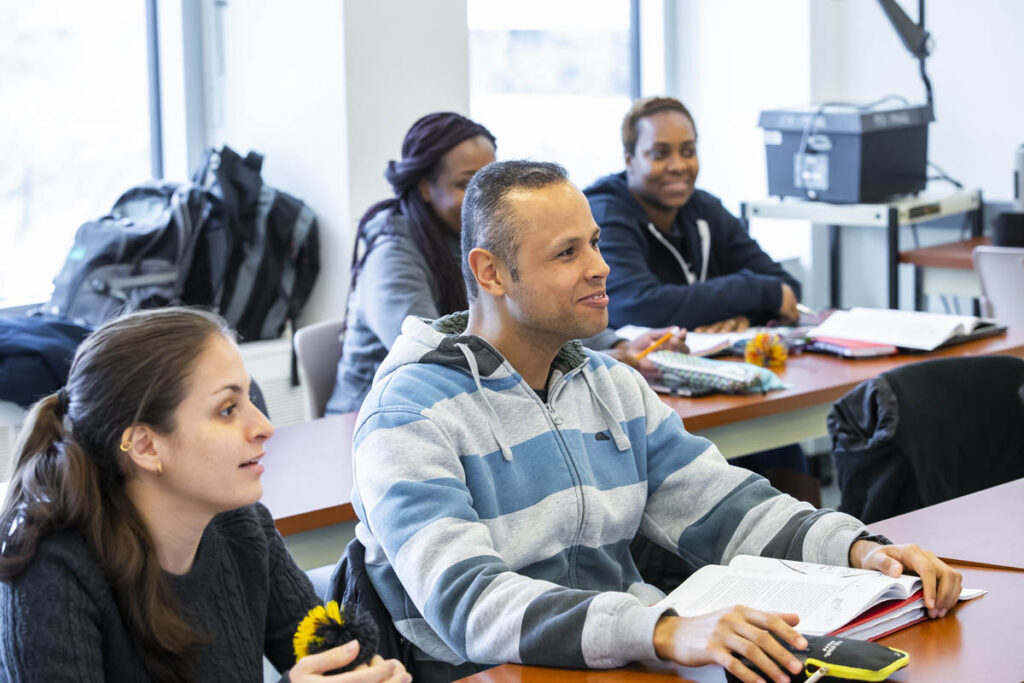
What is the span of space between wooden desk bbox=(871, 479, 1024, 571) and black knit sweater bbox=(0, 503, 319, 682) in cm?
78

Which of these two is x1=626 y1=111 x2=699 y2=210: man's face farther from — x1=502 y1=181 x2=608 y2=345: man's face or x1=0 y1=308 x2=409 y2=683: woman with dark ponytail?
x1=0 y1=308 x2=409 y2=683: woman with dark ponytail

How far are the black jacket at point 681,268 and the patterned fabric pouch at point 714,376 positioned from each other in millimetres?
587

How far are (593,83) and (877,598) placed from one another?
12.6ft

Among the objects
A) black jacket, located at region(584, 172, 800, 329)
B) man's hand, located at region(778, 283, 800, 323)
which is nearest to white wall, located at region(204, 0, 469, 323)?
black jacket, located at region(584, 172, 800, 329)

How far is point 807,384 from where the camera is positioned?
8.59 feet

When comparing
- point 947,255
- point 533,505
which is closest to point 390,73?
point 947,255

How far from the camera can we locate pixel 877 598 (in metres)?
1.35

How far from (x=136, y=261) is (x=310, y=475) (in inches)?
63.8

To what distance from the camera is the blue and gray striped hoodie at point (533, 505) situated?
51.8 inches

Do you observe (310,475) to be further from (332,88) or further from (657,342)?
(332,88)

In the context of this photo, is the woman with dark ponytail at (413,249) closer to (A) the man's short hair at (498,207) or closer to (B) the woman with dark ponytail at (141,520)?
(A) the man's short hair at (498,207)

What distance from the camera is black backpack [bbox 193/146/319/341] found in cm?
367

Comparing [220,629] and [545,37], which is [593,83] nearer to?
[545,37]

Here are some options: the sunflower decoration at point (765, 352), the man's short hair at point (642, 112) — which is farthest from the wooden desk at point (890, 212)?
the sunflower decoration at point (765, 352)
